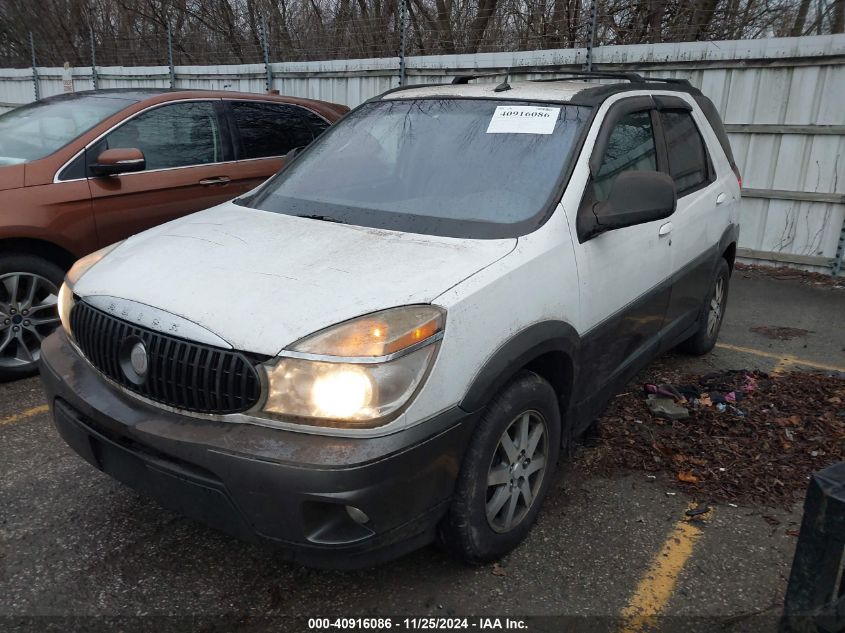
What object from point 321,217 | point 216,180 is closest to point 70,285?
point 321,217

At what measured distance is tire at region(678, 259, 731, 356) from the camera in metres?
4.72

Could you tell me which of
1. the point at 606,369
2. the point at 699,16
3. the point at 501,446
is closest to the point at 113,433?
the point at 501,446

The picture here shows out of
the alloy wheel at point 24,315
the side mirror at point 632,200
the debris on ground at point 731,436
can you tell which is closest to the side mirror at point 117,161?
the alloy wheel at point 24,315

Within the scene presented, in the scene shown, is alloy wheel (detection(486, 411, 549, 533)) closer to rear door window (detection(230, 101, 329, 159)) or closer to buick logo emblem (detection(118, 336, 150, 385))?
buick logo emblem (detection(118, 336, 150, 385))

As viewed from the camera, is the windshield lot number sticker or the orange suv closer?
the windshield lot number sticker

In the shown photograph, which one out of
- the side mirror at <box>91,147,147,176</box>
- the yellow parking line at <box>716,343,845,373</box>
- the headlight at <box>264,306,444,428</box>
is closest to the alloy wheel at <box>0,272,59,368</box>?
the side mirror at <box>91,147,147,176</box>

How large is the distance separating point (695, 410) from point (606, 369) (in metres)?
1.13

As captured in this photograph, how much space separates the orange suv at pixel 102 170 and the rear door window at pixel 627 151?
297 centimetres

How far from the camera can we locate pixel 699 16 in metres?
10.1

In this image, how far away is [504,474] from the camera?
2602 millimetres

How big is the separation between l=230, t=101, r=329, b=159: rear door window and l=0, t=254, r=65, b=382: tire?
1.77 m

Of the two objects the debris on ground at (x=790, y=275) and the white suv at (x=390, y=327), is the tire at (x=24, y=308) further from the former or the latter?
the debris on ground at (x=790, y=275)

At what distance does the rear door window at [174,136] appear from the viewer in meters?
4.79

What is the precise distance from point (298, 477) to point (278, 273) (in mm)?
774
